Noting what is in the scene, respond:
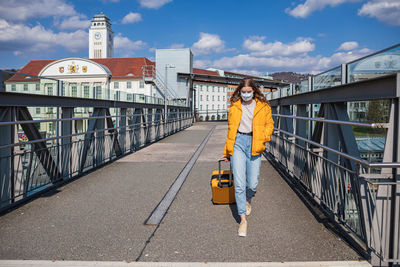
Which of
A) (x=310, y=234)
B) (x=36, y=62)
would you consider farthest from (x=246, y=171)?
(x=36, y=62)

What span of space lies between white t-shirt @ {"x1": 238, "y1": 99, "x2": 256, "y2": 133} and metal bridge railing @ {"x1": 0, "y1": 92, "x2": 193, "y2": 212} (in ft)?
10.1

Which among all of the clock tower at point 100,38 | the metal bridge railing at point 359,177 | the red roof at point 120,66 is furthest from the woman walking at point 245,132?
the clock tower at point 100,38

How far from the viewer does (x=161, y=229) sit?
4.02m

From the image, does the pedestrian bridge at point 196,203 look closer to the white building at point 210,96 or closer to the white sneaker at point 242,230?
the white sneaker at point 242,230

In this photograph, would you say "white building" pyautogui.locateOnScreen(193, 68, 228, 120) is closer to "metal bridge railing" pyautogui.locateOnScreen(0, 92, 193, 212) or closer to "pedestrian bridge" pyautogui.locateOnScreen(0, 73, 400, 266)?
"metal bridge railing" pyautogui.locateOnScreen(0, 92, 193, 212)

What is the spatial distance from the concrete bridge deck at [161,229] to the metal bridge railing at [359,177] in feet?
0.78

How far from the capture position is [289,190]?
608cm

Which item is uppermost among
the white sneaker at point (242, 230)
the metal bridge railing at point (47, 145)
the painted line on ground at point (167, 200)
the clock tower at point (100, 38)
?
the clock tower at point (100, 38)

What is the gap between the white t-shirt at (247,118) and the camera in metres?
4.02

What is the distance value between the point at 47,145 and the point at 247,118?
3.87 meters

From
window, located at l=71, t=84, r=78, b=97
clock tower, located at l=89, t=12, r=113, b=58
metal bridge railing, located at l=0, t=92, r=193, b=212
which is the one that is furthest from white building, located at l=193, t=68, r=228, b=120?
window, located at l=71, t=84, r=78, b=97

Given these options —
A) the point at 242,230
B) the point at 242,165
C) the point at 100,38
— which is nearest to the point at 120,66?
the point at 100,38

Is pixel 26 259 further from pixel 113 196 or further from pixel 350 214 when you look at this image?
pixel 350 214

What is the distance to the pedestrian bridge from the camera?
317 centimetres
